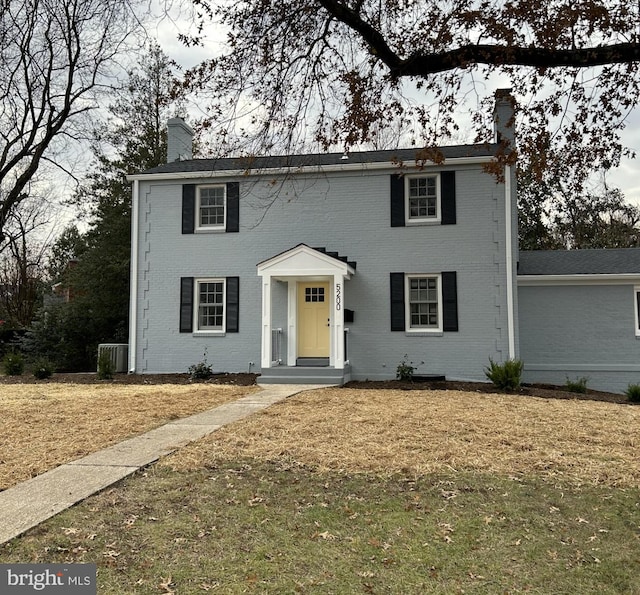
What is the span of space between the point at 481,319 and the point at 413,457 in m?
8.86

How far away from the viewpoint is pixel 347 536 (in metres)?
3.97

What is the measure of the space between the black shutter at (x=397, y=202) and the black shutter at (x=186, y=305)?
5.52 metres

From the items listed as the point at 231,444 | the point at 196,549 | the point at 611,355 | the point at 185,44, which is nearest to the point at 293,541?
the point at 196,549

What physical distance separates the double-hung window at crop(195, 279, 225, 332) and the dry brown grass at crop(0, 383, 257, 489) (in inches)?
104

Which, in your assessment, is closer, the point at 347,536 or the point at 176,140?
the point at 347,536

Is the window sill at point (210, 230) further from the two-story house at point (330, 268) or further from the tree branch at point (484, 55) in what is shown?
the tree branch at point (484, 55)

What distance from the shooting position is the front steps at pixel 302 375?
13.3m

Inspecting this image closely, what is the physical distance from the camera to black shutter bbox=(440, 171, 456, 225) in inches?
570

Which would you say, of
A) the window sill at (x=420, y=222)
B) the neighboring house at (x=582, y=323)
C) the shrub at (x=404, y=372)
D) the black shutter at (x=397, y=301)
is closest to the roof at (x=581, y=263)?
the neighboring house at (x=582, y=323)

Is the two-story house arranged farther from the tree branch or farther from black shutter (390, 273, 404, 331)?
the tree branch

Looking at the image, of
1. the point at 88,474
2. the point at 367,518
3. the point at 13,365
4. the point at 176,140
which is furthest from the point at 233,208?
the point at 367,518

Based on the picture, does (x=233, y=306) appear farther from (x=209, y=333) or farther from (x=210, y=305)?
(x=209, y=333)

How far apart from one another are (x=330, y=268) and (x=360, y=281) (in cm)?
140

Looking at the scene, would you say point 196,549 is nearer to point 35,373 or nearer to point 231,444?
point 231,444
